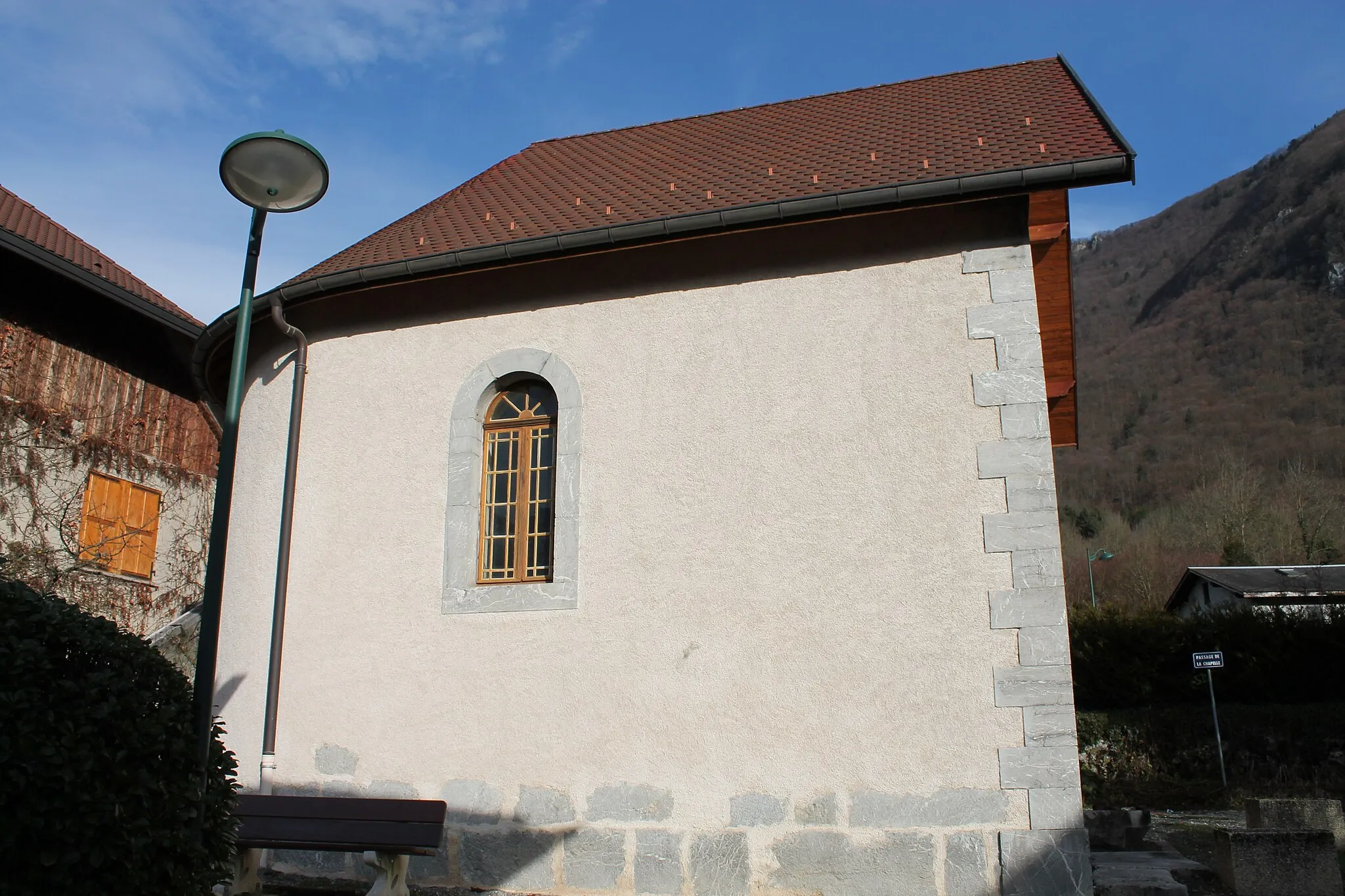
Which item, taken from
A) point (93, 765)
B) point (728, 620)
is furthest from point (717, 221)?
point (93, 765)

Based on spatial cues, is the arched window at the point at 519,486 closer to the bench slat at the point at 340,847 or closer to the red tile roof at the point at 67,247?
the bench slat at the point at 340,847

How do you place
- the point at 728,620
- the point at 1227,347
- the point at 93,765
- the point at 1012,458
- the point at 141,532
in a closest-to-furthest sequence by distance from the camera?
1. the point at 93,765
2. the point at 1012,458
3. the point at 728,620
4. the point at 141,532
5. the point at 1227,347

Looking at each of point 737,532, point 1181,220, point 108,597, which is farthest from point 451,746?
point 1181,220

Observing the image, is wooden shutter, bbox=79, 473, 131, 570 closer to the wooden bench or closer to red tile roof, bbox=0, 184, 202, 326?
red tile roof, bbox=0, 184, 202, 326

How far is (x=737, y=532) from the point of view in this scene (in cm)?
679

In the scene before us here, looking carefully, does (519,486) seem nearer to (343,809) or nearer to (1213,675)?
(343,809)

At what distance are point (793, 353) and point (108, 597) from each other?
8296 mm

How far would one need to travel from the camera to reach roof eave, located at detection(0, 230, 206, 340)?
9.97 m

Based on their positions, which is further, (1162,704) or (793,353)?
(1162,704)

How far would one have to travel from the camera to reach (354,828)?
5438mm

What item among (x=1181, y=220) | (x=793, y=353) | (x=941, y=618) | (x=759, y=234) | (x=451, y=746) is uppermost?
(x=1181, y=220)

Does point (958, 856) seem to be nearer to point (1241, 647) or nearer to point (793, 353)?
point (793, 353)

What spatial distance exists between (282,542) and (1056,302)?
20.8 ft

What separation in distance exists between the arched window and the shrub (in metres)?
3.63
